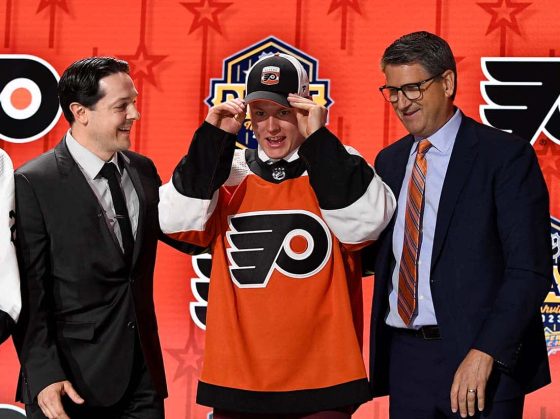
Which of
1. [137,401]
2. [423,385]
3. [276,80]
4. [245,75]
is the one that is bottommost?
[137,401]

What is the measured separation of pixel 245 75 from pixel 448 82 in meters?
1.51

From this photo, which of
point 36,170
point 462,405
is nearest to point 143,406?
point 36,170

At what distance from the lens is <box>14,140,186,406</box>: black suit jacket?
205 centimetres

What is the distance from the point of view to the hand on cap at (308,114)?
197 cm

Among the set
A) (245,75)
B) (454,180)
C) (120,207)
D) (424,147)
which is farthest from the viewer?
(245,75)

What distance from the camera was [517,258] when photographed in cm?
187

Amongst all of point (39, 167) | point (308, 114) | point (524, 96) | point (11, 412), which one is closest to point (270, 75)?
point (308, 114)

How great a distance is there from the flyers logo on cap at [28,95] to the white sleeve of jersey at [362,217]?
6.43ft

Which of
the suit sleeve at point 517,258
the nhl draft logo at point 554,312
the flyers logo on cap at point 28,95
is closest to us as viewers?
the suit sleeve at point 517,258

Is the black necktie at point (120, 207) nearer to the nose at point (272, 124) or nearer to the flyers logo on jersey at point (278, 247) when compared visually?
the flyers logo on jersey at point (278, 247)

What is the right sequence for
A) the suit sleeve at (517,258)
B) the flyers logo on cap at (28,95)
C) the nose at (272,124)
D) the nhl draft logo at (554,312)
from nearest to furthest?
1. the suit sleeve at (517,258)
2. the nose at (272,124)
3. the nhl draft logo at (554,312)
4. the flyers logo on cap at (28,95)

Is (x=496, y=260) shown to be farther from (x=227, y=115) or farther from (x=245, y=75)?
(x=245, y=75)

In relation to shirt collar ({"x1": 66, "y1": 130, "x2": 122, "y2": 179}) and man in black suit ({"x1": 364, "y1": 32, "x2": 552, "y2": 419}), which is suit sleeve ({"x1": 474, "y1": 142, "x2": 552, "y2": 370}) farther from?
shirt collar ({"x1": 66, "y1": 130, "x2": 122, "y2": 179})

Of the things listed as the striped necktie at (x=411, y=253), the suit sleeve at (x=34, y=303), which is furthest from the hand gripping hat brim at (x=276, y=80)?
the suit sleeve at (x=34, y=303)
